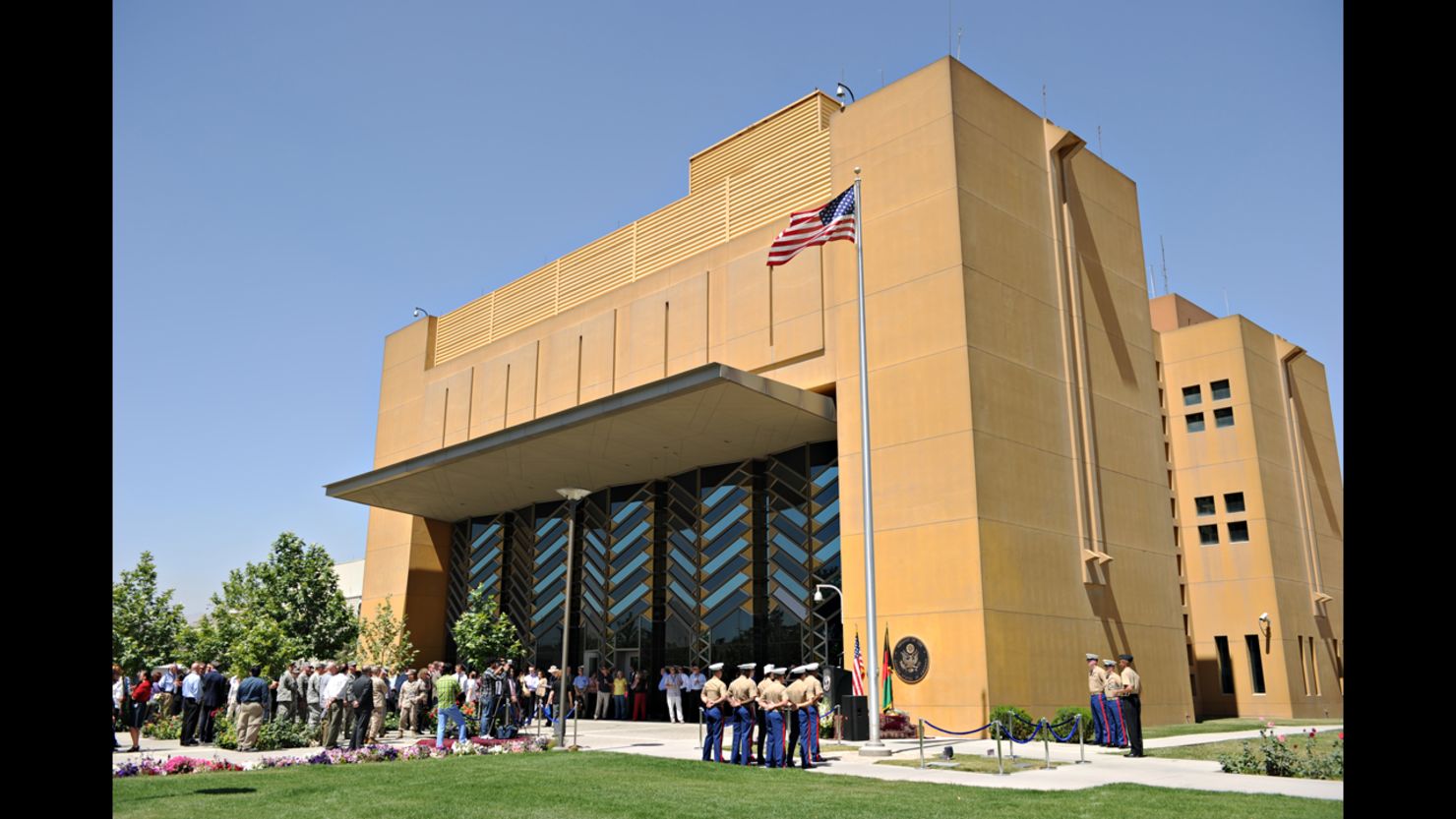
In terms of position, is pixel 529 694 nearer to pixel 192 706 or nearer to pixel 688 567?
pixel 688 567

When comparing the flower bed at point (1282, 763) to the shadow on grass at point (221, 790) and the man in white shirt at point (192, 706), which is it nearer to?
the shadow on grass at point (221, 790)

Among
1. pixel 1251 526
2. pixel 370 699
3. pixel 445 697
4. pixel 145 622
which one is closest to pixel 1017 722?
pixel 445 697

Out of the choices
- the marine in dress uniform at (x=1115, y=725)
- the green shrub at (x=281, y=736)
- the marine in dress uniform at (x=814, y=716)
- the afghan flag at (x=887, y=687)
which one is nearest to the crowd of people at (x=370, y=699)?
the green shrub at (x=281, y=736)

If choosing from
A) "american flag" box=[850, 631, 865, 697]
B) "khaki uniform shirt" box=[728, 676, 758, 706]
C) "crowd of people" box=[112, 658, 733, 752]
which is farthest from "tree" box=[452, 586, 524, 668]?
"khaki uniform shirt" box=[728, 676, 758, 706]

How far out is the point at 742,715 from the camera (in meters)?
17.8

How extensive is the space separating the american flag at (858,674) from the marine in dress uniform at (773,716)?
7.54m

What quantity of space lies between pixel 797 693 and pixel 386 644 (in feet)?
75.1

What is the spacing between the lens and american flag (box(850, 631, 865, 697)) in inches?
972

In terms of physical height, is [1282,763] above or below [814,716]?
below

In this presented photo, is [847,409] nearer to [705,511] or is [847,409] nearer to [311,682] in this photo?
[705,511]

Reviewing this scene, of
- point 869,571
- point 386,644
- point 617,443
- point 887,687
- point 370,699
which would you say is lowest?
point 370,699

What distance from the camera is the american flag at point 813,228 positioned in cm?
2439

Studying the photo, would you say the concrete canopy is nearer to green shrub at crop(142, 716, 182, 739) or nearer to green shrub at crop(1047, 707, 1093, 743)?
green shrub at crop(1047, 707, 1093, 743)
